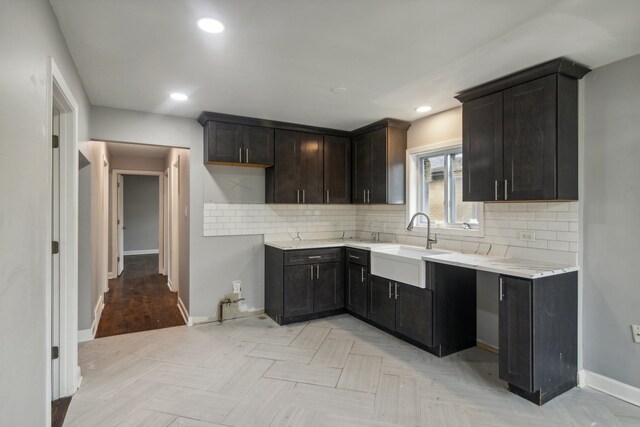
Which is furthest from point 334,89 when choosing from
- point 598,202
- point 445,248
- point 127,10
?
point 598,202

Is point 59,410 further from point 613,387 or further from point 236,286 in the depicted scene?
point 613,387

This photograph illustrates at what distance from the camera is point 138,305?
181 inches

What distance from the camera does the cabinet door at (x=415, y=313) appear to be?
3.02 metres

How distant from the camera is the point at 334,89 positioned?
2953 mm

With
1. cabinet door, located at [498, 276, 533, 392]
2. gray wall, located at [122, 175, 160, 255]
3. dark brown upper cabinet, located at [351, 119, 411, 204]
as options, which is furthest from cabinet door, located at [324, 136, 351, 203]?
gray wall, located at [122, 175, 160, 255]

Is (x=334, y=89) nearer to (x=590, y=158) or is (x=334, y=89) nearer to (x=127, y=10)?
(x=127, y=10)

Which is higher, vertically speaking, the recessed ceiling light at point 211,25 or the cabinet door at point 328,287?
the recessed ceiling light at point 211,25

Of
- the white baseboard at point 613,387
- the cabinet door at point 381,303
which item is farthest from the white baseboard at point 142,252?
the white baseboard at point 613,387

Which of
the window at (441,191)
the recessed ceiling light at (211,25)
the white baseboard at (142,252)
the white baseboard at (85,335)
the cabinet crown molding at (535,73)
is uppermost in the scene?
the recessed ceiling light at (211,25)

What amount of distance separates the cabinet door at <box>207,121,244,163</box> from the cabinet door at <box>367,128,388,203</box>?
5.25ft

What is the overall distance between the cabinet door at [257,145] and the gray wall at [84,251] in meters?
1.61

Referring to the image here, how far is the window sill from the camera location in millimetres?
3271

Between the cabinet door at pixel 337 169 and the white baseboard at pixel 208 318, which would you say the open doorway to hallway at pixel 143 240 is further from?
the cabinet door at pixel 337 169

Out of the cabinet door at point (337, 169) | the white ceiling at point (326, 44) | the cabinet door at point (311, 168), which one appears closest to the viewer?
the white ceiling at point (326, 44)
